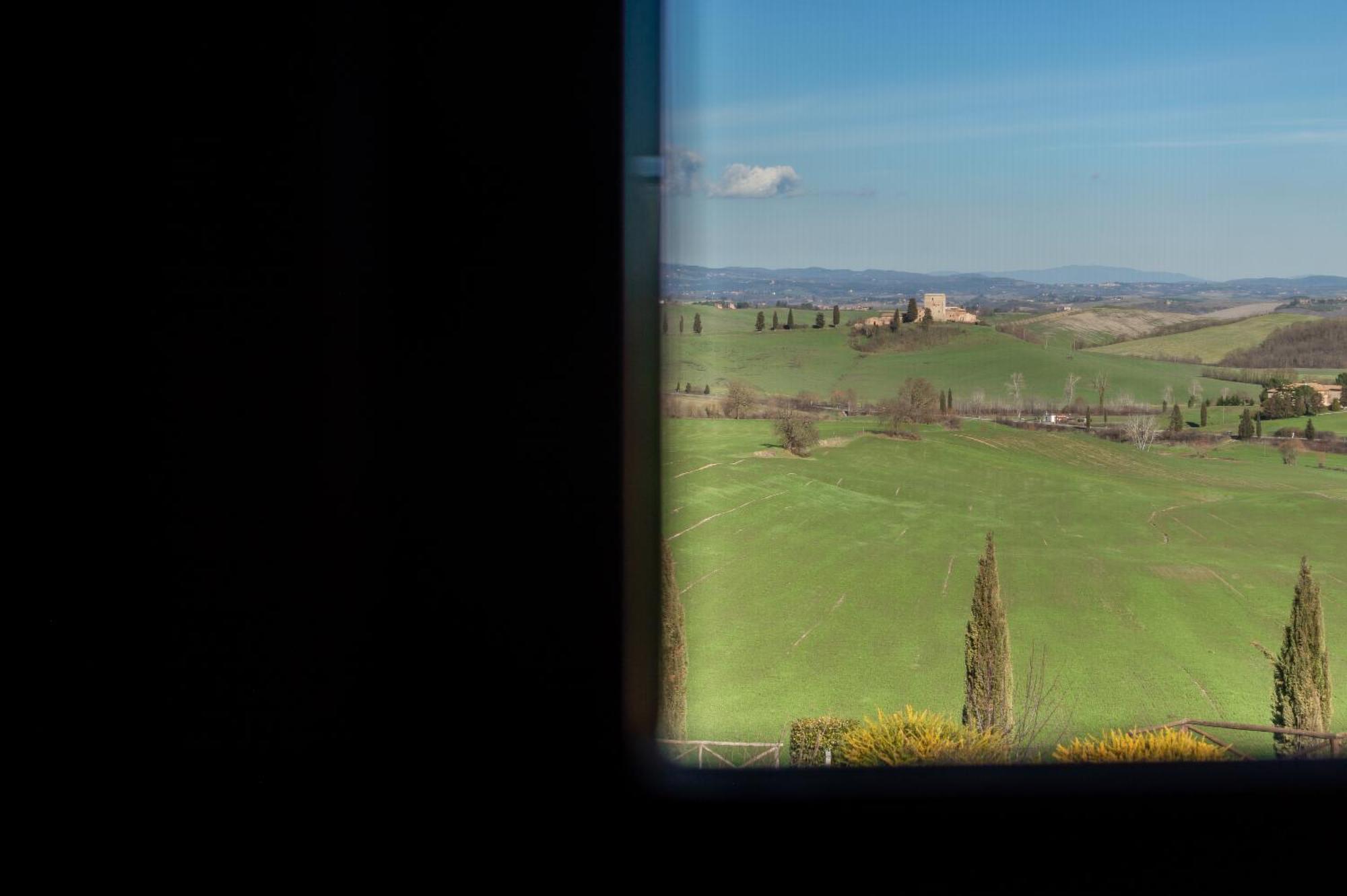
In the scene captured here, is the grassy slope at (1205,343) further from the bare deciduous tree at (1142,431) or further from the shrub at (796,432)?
the shrub at (796,432)

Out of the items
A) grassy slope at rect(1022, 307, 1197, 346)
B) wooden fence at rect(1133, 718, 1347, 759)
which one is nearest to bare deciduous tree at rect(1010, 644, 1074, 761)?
wooden fence at rect(1133, 718, 1347, 759)

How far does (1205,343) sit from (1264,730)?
0.95 m

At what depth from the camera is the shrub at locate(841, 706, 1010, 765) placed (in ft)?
7.29

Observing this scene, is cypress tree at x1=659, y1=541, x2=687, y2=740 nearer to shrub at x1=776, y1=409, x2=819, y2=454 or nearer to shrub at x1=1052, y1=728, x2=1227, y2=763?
shrub at x1=776, y1=409, x2=819, y2=454

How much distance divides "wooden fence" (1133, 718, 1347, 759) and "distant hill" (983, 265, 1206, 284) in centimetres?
108

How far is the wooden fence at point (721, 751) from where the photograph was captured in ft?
7.25

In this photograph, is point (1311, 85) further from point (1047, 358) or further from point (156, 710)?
point (156, 710)

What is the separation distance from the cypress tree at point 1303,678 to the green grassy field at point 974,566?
1.2 inches

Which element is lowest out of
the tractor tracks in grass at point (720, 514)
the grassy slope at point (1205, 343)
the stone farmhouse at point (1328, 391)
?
the tractor tracks in grass at point (720, 514)

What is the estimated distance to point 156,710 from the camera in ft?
5.80

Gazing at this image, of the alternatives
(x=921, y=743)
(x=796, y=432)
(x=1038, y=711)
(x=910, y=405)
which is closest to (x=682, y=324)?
Result: (x=796, y=432)

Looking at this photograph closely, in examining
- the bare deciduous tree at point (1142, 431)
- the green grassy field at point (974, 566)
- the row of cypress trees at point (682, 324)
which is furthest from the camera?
the bare deciduous tree at point (1142, 431)

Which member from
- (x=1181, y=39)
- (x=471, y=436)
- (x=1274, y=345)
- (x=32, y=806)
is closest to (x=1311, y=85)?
(x=1181, y=39)

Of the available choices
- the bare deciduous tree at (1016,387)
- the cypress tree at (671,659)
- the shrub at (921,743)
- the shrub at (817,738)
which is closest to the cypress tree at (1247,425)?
the bare deciduous tree at (1016,387)
